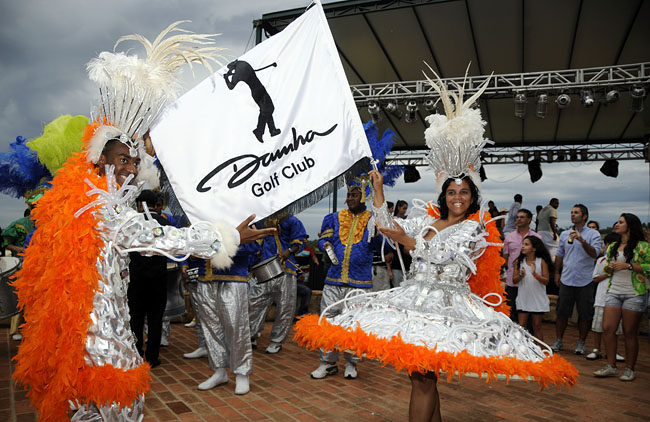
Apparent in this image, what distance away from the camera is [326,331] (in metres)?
2.60

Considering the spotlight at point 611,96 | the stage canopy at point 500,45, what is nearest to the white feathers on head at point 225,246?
the stage canopy at point 500,45

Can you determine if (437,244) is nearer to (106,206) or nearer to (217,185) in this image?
(217,185)

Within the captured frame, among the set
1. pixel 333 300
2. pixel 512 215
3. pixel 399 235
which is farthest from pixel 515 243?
pixel 512 215

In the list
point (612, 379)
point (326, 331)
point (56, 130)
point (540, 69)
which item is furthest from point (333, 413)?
point (540, 69)

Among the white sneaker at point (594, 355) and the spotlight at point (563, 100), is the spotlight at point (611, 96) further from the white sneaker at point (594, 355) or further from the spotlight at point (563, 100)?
the white sneaker at point (594, 355)

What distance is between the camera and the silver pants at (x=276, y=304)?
19.8 feet

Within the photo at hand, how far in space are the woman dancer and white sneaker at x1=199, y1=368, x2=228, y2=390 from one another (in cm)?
176

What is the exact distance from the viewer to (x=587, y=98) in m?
9.87

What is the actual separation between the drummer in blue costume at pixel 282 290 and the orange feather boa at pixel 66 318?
3691 millimetres

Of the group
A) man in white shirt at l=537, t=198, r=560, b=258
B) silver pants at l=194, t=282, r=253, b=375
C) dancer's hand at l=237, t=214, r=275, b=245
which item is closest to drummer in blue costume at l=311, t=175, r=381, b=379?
silver pants at l=194, t=282, r=253, b=375

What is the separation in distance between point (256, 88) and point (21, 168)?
2117 millimetres

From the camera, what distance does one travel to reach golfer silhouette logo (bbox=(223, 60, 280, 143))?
11.1ft

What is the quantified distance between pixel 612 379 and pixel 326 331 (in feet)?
14.7

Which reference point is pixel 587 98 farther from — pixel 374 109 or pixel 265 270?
pixel 265 270
